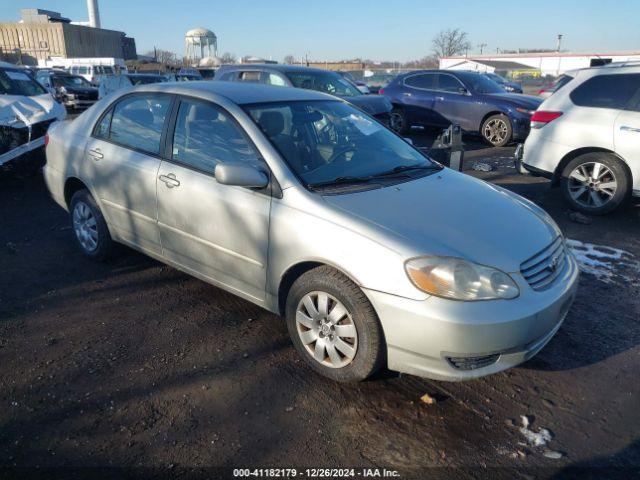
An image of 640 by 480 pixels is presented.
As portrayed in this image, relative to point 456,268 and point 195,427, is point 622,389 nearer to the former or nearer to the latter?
point 456,268

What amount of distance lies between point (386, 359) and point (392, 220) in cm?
79

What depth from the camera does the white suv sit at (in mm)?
5730

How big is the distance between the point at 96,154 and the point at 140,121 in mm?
547

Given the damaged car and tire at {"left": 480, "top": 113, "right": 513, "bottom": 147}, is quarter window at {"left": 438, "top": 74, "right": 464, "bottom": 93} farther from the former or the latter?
the damaged car

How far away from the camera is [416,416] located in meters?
2.72

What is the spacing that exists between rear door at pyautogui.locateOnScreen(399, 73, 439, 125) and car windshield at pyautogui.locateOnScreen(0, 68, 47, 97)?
7.99 m

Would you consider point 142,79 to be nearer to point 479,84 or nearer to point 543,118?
point 479,84

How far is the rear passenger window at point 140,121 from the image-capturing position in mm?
3834

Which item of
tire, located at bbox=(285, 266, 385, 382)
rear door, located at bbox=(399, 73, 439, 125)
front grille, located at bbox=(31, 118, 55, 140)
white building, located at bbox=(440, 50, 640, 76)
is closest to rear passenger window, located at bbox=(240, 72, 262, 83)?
front grille, located at bbox=(31, 118, 55, 140)

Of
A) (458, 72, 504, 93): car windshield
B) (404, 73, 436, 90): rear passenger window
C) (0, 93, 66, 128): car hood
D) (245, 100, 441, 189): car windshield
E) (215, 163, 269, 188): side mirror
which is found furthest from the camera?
(404, 73, 436, 90): rear passenger window

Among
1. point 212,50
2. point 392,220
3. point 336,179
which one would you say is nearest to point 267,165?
point 336,179

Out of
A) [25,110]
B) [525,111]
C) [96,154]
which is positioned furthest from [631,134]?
[25,110]

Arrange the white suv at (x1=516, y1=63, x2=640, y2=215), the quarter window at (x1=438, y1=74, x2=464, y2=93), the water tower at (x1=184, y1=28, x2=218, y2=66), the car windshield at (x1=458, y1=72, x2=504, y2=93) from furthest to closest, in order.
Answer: the water tower at (x1=184, y1=28, x2=218, y2=66) < the quarter window at (x1=438, y1=74, x2=464, y2=93) < the car windshield at (x1=458, y1=72, x2=504, y2=93) < the white suv at (x1=516, y1=63, x2=640, y2=215)

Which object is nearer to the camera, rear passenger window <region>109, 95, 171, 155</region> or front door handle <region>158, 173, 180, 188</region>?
front door handle <region>158, 173, 180, 188</region>
